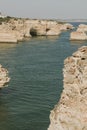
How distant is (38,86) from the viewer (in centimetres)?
4491

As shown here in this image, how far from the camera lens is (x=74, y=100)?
14867 millimetres

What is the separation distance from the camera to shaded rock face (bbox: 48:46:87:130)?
47.4ft

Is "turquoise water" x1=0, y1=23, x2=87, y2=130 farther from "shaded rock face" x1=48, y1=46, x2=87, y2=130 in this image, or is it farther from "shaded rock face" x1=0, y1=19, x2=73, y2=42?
"shaded rock face" x1=0, y1=19, x2=73, y2=42

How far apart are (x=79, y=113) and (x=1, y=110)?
65.6ft

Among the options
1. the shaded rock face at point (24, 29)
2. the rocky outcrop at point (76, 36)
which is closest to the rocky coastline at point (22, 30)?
the shaded rock face at point (24, 29)

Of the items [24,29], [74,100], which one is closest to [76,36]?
[24,29]

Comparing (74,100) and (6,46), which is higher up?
(74,100)

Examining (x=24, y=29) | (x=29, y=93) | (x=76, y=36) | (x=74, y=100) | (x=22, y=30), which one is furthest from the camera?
(x=24, y=29)

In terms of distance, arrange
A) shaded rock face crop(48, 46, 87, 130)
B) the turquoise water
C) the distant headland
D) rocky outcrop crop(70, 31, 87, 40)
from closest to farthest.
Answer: shaded rock face crop(48, 46, 87, 130) < the turquoise water < the distant headland < rocky outcrop crop(70, 31, 87, 40)

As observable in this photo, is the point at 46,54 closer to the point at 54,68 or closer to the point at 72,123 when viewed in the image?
the point at 54,68

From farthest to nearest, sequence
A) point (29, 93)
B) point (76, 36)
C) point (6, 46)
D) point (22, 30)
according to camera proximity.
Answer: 1. point (22, 30)
2. point (76, 36)
3. point (6, 46)
4. point (29, 93)

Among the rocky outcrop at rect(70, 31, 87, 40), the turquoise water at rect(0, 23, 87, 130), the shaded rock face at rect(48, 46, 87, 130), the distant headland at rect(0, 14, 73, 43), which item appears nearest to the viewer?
the shaded rock face at rect(48, 46, 87, 130)

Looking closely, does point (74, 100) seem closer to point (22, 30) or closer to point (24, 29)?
point (22, 30)

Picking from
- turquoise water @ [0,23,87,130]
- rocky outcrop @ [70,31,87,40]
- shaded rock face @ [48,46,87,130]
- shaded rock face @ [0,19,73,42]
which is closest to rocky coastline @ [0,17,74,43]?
shaded rock face @ [0,19,73,42]
